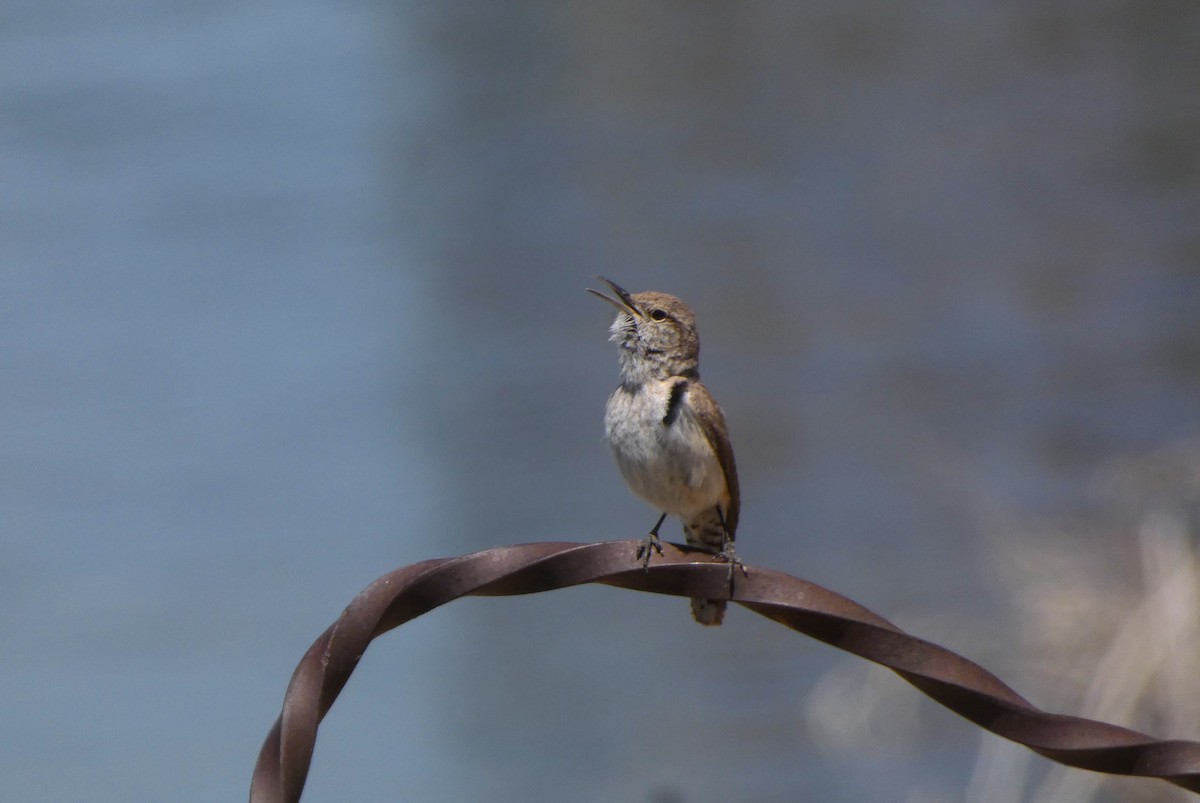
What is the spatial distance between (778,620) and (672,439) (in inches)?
69.0

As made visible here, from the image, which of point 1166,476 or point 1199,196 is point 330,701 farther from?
point 1199,196

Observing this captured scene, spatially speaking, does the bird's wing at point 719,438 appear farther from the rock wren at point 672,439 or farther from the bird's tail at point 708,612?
the bird's tail at point 708,612

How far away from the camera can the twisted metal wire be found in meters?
1.56

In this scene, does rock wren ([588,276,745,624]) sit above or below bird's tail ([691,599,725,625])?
above

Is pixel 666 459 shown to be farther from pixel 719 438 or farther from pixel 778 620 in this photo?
pixel 778 620

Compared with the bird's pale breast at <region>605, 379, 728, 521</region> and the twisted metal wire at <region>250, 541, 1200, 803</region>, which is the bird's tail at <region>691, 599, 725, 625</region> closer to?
the bird's pale breast at <region>605, 379, 728, 521</region>

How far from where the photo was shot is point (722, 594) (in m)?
1.69

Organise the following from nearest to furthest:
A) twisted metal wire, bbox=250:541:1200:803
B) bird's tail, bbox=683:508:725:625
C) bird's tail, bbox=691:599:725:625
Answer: twisted metal wire, bbox=250:541:1200:803
bird's tail, bbox=691:599:725:625
bird's tail, bbox=683:508:725:625

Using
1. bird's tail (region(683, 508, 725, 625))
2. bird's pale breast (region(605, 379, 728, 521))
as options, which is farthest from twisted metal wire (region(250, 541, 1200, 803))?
bird's tail (region(683, 508, 725, 625))

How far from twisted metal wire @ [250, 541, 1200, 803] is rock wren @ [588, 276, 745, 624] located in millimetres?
1573

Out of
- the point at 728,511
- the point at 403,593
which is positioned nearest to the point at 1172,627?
the point at 728,511

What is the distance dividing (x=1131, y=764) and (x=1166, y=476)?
4553mm

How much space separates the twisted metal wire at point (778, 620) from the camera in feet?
5.13

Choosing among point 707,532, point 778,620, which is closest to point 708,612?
point 707,532
